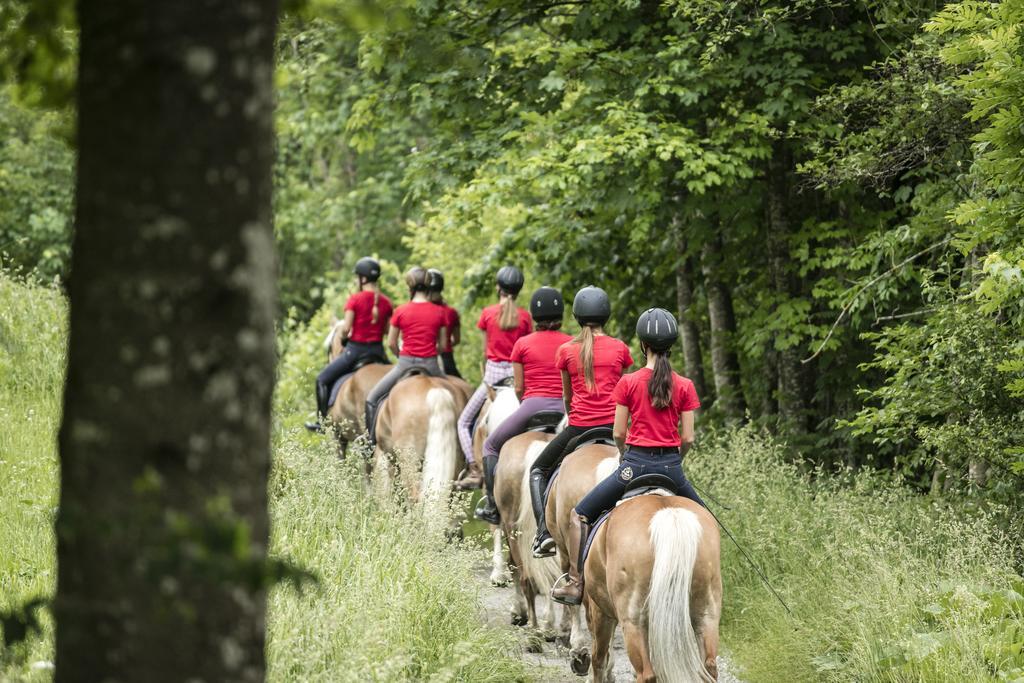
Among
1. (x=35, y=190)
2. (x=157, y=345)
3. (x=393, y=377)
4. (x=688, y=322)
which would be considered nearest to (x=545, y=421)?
(x=393, y=377)

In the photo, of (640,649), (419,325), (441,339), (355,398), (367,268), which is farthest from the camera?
(355,398)

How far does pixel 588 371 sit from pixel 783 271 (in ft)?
19.3

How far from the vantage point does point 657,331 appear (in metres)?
6.90

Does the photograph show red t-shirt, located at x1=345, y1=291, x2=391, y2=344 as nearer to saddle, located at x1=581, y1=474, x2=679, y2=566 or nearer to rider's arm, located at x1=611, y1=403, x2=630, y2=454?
rider's arm, located at x1=611, y1=403, x2=630, y2=454

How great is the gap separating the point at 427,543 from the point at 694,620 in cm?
262

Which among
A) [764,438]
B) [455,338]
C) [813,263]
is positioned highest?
[813,263]

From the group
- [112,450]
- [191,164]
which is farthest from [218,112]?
[112,450]

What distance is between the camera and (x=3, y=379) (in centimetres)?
1262

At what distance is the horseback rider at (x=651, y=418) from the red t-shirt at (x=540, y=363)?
2.32 metres

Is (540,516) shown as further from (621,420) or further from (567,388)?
(621,420)

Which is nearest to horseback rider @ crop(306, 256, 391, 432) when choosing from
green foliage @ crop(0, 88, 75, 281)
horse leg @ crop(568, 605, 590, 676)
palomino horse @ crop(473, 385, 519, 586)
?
palomino horse @ crop(473, 385, 519, 586)

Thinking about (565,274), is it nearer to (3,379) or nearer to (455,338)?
(455,338)

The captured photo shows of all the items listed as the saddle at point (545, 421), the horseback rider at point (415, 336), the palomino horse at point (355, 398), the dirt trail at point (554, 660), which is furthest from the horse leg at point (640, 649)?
the palomino horse at point (355, 398)

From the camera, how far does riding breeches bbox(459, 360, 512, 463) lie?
10.8 m
